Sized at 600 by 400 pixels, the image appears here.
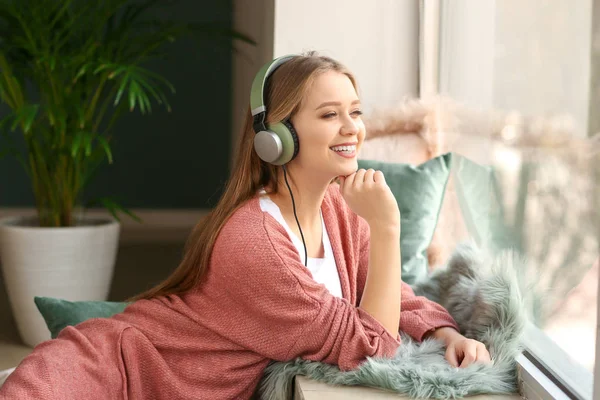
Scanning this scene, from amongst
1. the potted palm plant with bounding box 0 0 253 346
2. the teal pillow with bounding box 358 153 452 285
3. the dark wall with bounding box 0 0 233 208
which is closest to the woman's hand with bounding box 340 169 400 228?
the teal pillow with bounding box 358 153 452 285

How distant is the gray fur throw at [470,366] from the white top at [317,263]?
16 centimetres

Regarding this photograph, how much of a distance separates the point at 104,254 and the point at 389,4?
1.26 metres

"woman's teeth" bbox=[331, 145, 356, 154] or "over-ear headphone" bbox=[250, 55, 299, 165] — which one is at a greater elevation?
"over-ear headphone" bbox=[250, 55, 299, 165]

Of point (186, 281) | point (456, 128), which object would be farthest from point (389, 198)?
point (456, 128)

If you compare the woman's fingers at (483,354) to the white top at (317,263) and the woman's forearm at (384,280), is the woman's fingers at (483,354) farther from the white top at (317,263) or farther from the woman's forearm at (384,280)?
the white top at (317,263)

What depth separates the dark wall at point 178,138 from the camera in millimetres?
4215

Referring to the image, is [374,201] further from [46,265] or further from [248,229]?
[46,265]

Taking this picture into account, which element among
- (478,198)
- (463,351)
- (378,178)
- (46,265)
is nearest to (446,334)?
(463,351)

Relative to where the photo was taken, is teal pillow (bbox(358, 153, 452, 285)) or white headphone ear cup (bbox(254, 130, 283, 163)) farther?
teal pillow (bbox(358, 153, 452, 285))

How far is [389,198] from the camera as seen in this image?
129cm

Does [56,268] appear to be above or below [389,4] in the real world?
below

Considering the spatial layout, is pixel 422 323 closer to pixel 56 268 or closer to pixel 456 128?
pixel 456 128

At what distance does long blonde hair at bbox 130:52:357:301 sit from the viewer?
1319 mm

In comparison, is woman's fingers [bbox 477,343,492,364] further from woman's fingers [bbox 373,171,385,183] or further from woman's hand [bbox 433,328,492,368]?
woman's fingers [bbox 373,171,385,183]
